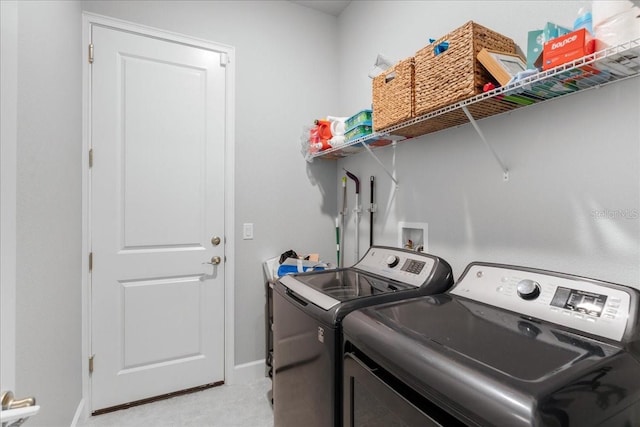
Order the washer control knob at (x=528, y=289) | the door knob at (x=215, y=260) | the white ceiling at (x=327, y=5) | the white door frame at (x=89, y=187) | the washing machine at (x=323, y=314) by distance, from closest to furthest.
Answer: the washer control knob at (x=528, y=289) → the washing machine at (x=323, y=314) → the white door frame at (x=89, y=187) → the door knob at (x=215, y=260) → the white ceiling at (x=327, y=5)

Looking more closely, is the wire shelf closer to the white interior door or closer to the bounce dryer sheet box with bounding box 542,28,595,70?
the bounce dryer sheet box with bounding box 542,28,595,70

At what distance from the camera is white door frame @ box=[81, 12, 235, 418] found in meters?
1.96

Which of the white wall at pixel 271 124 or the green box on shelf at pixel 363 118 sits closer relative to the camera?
the green box on shelf at pixel 363 118

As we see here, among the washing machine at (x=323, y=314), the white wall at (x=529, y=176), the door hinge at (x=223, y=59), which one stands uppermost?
the door hinge at (x=223, y=59)

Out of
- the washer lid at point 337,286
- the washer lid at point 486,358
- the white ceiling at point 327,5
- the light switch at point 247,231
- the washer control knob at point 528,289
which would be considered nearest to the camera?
the washer lid at point 486,358

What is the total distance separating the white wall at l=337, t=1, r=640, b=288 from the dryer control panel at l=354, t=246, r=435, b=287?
0.23 meters

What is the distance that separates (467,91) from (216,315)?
213 cm

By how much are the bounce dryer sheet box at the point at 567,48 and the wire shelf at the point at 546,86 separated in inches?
0.8

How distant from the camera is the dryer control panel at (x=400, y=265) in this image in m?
1.47

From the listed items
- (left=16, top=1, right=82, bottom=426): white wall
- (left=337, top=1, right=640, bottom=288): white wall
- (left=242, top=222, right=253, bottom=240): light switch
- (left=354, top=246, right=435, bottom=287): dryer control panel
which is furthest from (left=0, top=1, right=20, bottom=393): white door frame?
(left=337, top=1, right=640, bottom=288): white wall

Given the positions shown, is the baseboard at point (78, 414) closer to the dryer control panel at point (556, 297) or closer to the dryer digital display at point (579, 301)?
the dryer control panel at point (556, 297)

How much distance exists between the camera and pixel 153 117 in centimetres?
214

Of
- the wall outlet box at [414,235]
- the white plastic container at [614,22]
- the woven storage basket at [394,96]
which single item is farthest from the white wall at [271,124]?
the white plastic container at [614,22]

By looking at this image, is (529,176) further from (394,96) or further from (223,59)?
(223,59)
